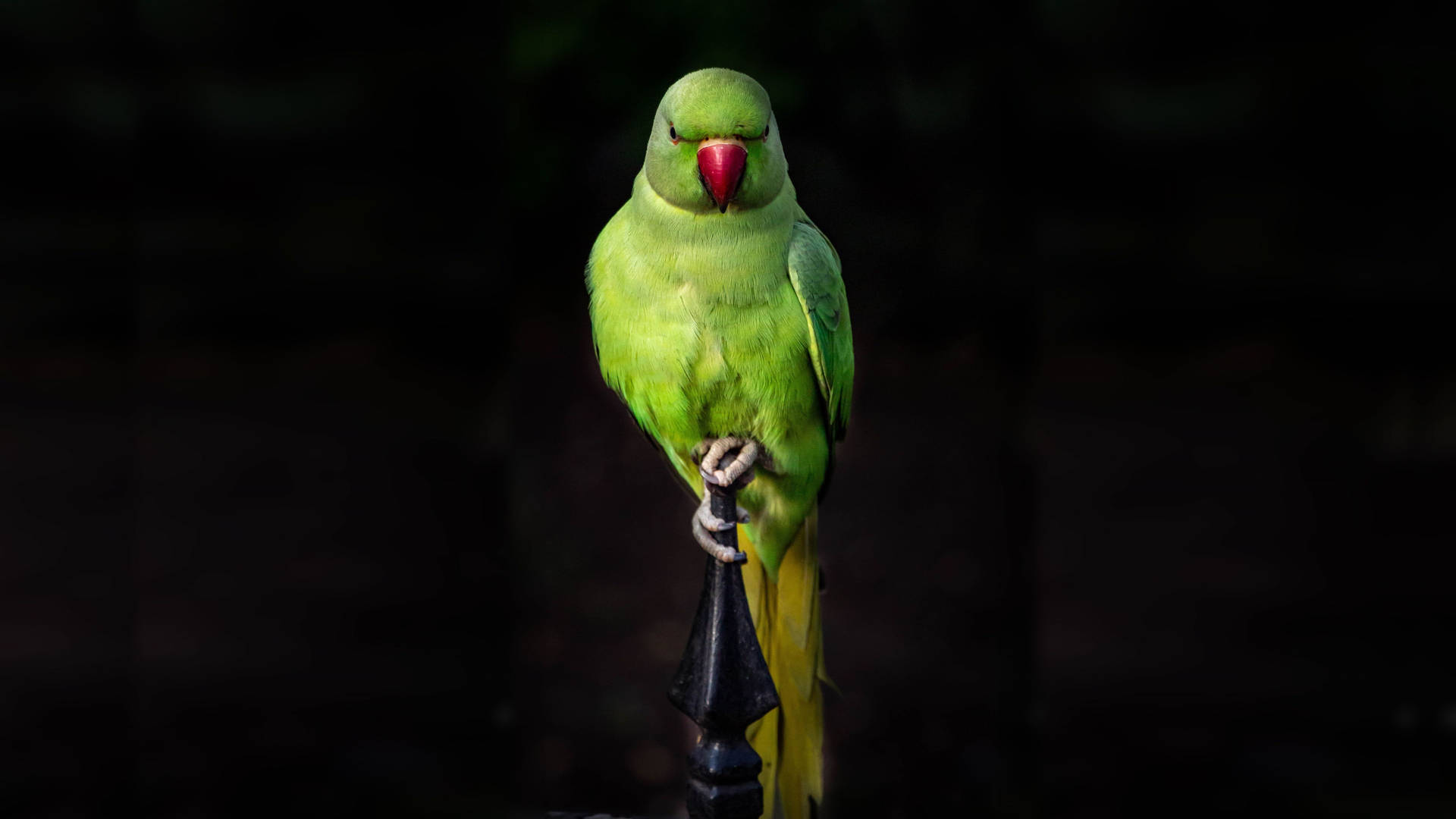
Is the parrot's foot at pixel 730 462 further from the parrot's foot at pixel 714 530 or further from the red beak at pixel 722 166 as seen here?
the red beak at pixel 722 166

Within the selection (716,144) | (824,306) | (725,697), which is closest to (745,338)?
(824,306)

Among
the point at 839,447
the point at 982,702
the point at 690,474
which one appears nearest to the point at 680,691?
the point at 690,474

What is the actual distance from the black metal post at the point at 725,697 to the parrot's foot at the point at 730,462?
13cm

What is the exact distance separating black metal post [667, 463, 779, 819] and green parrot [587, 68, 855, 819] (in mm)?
95

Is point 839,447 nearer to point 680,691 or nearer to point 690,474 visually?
point 690,474

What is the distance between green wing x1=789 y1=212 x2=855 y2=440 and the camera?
1.21 meters

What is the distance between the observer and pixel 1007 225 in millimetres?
1597

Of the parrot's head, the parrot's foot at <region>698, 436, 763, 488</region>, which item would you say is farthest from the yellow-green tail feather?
the parrot's head

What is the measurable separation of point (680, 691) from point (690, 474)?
0.45m

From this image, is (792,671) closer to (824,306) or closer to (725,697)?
(725,697)

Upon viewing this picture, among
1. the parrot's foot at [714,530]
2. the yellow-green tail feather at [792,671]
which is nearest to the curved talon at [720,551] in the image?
the parrot's foot at [714,530]

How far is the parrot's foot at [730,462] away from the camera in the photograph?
112cm

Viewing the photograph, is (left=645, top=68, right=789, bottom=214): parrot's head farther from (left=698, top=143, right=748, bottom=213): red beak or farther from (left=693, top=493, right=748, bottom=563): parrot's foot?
(left=693, top=493, right=748, bottom=563): parrot's foot

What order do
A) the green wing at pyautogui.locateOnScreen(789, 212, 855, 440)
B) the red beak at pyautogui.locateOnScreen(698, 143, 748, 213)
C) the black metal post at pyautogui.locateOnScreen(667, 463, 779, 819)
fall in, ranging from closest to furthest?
the black metal post at pyautogui.locateOnScreen(667, 463, 779, 819) → the red beak at pyautogui.locateOnScreen(698, 143, 748, 213) → the green wing at pyautogui.locateOnScreen(789, 212, 855, 440)
